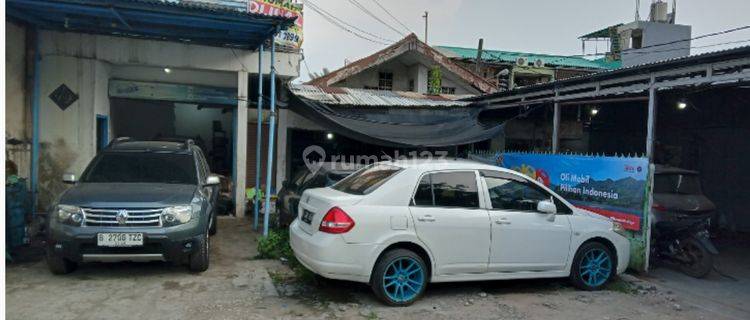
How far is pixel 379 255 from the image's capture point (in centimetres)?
496

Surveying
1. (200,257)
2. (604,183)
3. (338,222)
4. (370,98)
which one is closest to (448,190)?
(338,222)

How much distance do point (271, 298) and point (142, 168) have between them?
278 cm

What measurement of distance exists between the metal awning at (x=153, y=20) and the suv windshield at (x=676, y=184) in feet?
20.4

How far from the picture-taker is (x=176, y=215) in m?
5.75

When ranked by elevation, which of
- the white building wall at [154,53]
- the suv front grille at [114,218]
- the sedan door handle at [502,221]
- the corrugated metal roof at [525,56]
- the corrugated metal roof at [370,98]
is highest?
the corrugated metal roof at [525,56]

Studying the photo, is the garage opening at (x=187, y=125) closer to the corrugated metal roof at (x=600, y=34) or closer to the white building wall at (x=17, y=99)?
the white building wall at (x=17, y=99)

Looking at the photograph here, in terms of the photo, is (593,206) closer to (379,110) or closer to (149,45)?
(379,110)

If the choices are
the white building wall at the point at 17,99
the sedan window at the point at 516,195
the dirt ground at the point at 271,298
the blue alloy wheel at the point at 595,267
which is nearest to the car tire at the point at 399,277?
the dirt ground at the point at 271,298

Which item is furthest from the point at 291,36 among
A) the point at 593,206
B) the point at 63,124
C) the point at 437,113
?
the point at 593,206

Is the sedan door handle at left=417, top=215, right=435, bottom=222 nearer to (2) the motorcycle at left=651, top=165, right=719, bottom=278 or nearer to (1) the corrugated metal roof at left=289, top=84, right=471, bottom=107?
(2) the motorcycle at left=651, top=165, right=719, bottom=278

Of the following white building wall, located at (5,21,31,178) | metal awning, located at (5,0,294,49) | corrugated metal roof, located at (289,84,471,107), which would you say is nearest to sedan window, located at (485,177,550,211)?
metal awning, located at (5,0,294,49)

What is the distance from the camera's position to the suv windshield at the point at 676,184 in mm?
7950

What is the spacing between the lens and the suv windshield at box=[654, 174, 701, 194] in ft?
26.1

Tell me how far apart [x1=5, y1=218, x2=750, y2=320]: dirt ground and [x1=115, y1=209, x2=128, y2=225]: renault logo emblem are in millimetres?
684
